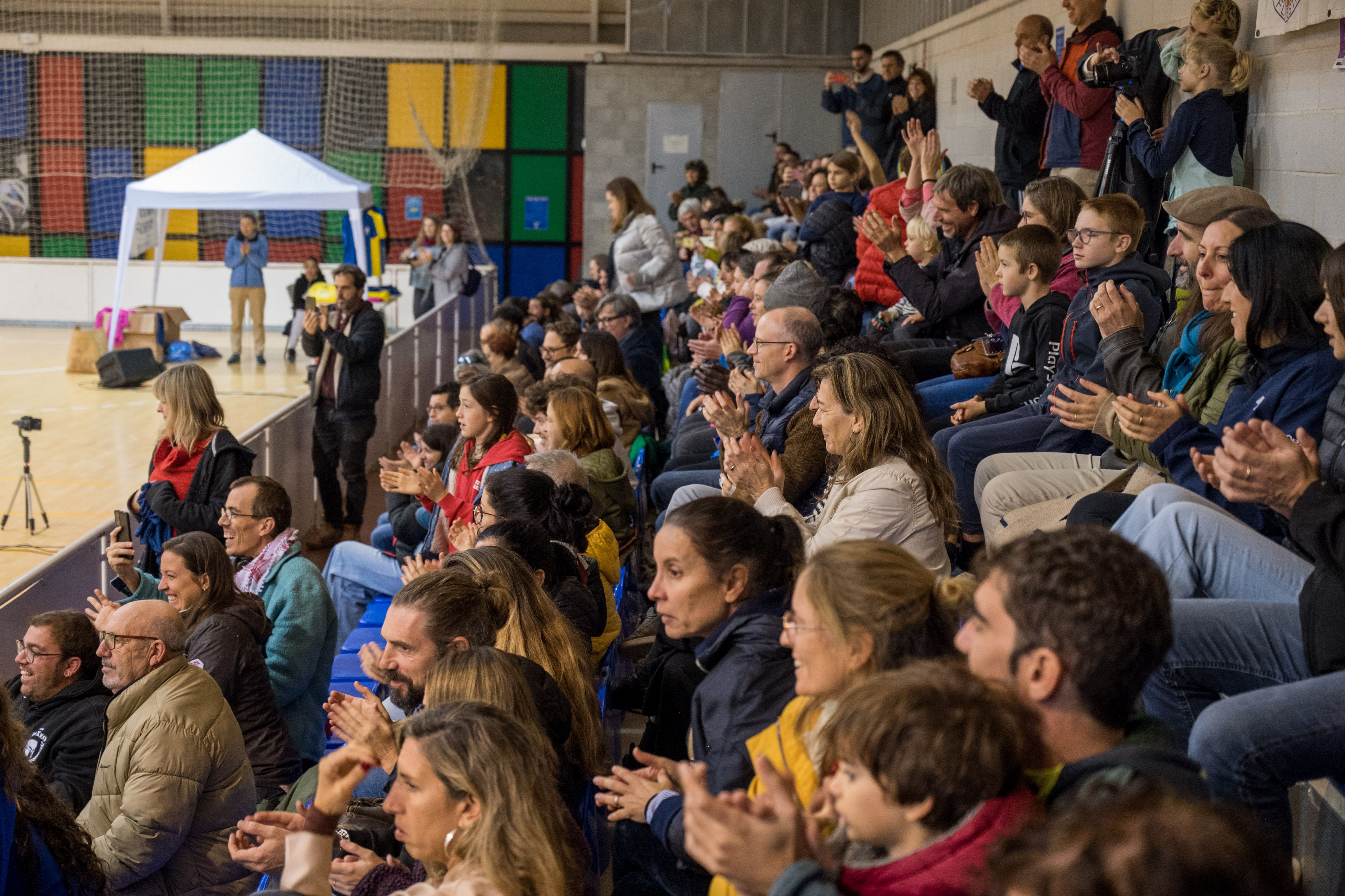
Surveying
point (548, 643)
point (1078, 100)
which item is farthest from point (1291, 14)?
point (548, 643)

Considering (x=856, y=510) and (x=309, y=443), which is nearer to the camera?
(x=856, y=510)

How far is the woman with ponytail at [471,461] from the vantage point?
4.46 meters

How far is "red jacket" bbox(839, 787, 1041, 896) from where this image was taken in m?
1.45

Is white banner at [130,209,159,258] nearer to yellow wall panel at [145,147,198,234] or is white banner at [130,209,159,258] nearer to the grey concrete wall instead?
yellow wall panel at [145,147,198,234]

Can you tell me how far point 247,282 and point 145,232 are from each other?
155cm

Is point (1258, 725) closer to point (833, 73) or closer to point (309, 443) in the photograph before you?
point (309, 443)

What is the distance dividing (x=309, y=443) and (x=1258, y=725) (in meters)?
6.81

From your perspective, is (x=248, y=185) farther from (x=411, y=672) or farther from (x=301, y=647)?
(x=411, y=672)

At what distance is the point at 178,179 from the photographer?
12750mm

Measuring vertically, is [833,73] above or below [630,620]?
above

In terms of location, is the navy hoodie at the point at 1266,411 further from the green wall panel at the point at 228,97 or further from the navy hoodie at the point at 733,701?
the green wall panel at the point at 228,97

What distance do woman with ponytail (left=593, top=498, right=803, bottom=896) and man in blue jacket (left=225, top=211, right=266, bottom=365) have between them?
1353 centimetres

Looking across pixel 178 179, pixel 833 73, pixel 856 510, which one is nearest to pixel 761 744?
pixel 856 510

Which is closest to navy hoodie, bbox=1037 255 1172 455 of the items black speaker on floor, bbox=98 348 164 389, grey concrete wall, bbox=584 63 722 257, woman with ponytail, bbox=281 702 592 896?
woman with ponytail, bbox=281 702 592 896
